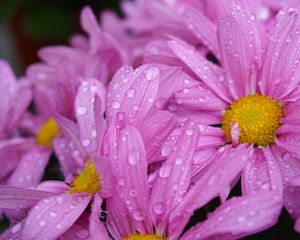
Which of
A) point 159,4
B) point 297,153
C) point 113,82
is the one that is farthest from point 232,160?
point 159,4

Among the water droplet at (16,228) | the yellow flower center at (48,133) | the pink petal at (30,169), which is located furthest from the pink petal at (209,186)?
the yellow flower center at (48,133)

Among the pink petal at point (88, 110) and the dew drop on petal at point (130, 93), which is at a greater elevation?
the dew drop on petal at point (130, 93)

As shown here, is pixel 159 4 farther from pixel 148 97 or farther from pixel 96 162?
pixel 96 162

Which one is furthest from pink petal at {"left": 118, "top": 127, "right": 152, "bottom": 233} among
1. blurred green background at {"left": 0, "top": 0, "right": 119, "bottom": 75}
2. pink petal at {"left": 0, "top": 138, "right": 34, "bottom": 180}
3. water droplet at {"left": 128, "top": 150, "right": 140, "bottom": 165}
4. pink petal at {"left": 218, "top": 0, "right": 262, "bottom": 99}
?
blurred green background at {"left": 0, "top": 0, "right": 119, "bottom": 75}

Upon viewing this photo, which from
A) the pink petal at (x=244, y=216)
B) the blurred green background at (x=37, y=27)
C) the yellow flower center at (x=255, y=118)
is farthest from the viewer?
the blurred green background at (x=37, y=27)

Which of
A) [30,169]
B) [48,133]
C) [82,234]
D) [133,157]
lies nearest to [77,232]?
[82,234]

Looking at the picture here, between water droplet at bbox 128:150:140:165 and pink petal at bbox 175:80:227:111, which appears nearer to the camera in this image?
water droplet at bbox 128:150:140:165

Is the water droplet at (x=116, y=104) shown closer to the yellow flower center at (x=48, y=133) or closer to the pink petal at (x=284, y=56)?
the pink petal at (x=284, y=56)

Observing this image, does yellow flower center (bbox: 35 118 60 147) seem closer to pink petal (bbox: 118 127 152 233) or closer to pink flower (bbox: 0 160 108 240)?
pink flower (bbox: 0 160 108 240)
